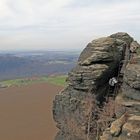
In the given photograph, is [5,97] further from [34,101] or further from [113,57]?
[113,57]

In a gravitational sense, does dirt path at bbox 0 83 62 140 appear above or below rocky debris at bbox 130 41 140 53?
below

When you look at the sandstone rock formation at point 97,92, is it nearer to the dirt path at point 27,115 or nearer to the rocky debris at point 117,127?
the rocky debris at point 117,127

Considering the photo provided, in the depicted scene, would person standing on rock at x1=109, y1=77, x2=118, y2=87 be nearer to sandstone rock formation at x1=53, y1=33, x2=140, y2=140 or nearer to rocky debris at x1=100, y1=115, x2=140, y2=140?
A: sandstone rock formation at x1=53, y1=33, x2=140, y2=140

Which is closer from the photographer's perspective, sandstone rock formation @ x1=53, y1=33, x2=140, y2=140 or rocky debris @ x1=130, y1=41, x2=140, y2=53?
sandstone rock formation @ x1=53, y1=33, x2=140, y2=140

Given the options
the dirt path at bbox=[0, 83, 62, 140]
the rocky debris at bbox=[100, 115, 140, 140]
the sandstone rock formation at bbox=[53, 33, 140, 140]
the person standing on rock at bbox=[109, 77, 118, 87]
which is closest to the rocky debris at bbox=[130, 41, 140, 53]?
the sandstone rock formation at bbox=[53, 33, 140, 140]

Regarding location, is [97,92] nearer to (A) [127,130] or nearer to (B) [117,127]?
(B) [117,127]

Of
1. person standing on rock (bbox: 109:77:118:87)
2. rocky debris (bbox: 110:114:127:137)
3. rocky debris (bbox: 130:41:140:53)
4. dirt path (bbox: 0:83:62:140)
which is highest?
rocky debris (bbox: 130:41:140:53)
